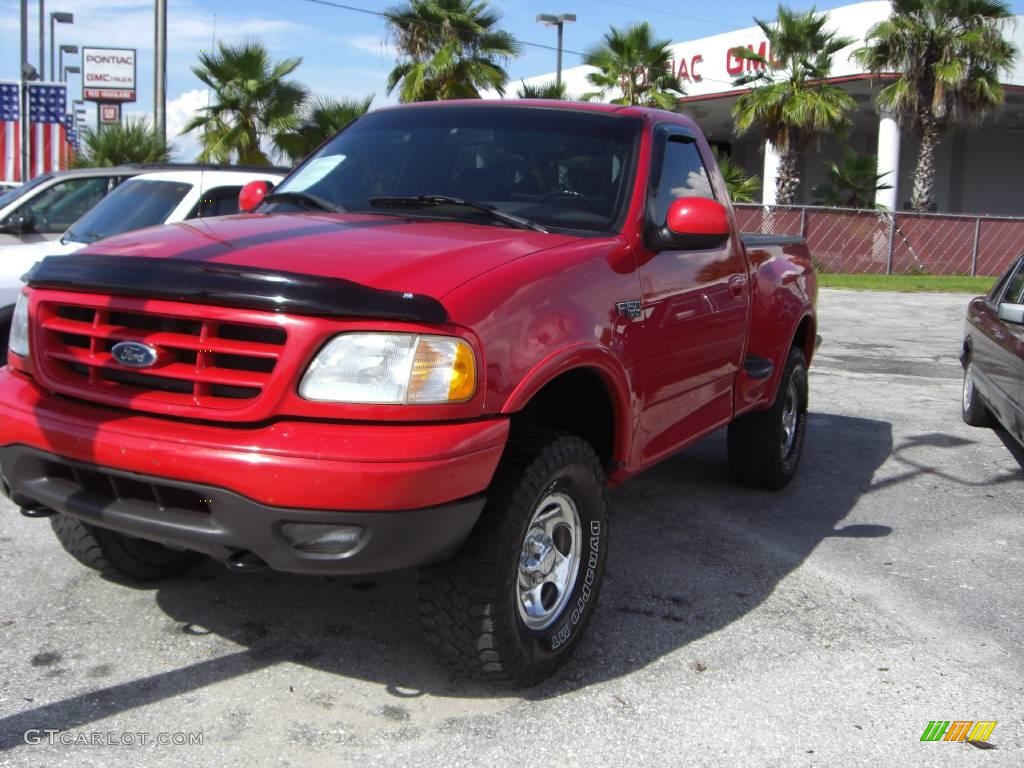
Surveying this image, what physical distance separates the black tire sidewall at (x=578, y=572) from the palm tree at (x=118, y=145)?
49.6ft

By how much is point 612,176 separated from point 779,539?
2068 mm

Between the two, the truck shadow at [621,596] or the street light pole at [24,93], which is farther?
the street light pole at [24,93]

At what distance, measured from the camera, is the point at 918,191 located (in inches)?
1116

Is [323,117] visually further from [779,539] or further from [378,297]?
[378,297]

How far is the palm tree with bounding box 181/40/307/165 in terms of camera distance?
20234 mm

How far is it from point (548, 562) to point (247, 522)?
3.61ft

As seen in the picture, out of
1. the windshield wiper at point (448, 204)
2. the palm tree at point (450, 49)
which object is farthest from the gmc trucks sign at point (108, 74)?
the windshield wiper at point (448, 204)

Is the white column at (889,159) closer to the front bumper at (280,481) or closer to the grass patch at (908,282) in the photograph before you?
the grass patch at (908,282)

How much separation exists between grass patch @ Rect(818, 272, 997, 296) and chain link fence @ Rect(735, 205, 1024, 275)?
36 centimetres

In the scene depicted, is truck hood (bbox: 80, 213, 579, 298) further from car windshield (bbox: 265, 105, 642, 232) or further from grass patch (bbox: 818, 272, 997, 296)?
grass patch (bbox: 818, 272, 997, 296)

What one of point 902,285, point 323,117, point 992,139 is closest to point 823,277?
point 902,285

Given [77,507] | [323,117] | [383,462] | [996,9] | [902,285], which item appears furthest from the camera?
[996,9]

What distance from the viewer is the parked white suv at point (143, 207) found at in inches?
297

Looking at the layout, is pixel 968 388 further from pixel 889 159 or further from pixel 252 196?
pixel 889 159
